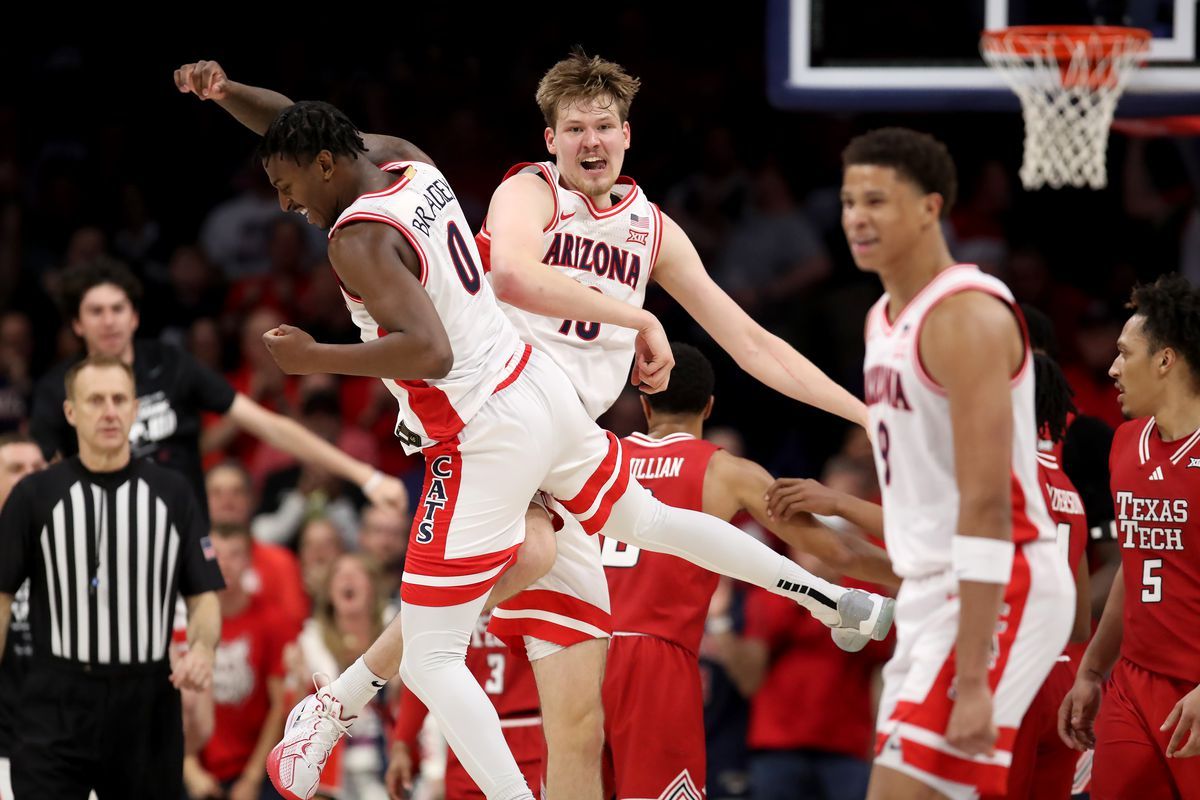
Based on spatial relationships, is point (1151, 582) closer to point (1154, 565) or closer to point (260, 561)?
point (1154, 565)

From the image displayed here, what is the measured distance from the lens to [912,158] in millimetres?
4699

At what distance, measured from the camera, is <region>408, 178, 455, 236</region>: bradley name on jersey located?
5574mm

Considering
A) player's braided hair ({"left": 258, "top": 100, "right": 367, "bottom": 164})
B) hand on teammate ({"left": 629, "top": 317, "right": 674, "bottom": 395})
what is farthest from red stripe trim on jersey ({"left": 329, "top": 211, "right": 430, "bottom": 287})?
hand on teammate ({"left": 629, "top": 317, "right": 674, "bottom": 395})

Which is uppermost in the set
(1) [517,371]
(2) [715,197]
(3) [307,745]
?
(2) [715,197]

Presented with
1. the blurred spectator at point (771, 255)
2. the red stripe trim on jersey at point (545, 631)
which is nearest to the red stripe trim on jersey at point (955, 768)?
the red stripe trim on jersey at point (545, 631)

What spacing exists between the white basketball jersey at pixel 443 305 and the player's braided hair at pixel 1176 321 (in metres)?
2.31

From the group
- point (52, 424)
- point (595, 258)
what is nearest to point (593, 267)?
point (595, 258)

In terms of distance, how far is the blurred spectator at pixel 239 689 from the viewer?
9.75 meters

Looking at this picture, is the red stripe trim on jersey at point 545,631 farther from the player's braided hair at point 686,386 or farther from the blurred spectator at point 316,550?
the blurred spectator at point 316,550

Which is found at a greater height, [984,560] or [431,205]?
[431,205]

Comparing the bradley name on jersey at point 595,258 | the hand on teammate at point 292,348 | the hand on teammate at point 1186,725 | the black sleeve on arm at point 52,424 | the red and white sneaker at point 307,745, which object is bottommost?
the red and white sneaker at point 307,745

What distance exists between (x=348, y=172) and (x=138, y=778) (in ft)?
9.78

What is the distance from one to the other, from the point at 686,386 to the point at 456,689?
67.5 inches

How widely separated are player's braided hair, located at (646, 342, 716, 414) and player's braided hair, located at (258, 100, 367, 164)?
173 cm
